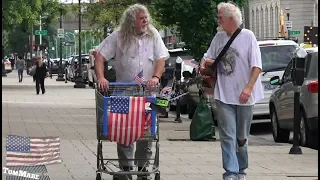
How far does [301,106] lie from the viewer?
15.9 m

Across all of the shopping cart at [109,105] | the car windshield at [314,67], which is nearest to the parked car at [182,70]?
the car windshield at [314,67]

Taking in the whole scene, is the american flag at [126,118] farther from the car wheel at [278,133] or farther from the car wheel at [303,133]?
the car wheel at [278,133]

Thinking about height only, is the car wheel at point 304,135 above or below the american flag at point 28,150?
below

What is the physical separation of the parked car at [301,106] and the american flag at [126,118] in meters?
6.20

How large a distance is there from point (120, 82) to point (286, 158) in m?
4.49

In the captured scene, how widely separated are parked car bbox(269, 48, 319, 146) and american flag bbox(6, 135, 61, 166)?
790 cm

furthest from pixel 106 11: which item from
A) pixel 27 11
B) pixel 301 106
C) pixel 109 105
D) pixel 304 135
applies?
pixel 109 105

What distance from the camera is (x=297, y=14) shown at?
266 ft

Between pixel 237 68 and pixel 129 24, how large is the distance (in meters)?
1.19

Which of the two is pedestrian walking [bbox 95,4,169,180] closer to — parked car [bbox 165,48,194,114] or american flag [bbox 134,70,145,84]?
american flag [bbox 134,70,145,84]

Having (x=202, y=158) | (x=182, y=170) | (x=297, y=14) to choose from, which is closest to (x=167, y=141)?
(x=202, y=158)

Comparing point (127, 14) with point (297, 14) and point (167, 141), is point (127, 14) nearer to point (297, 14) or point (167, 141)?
point (167, 141)

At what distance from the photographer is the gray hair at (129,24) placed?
33.2 feet

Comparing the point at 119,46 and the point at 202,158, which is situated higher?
the point at 119,46
